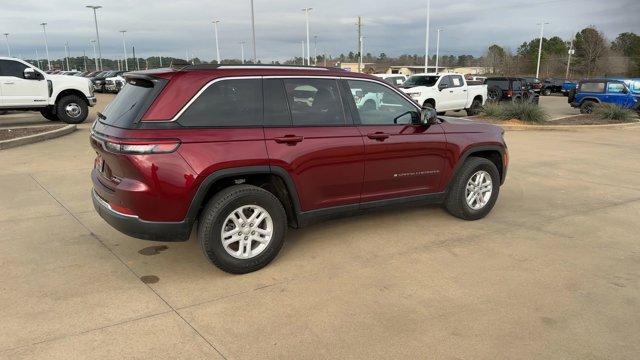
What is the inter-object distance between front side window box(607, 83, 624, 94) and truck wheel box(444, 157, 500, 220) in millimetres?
17060

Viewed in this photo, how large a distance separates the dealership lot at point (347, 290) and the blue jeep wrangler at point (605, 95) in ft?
50.3

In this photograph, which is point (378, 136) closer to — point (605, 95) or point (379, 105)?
point (379, 105)

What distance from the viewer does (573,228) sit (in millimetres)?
5262

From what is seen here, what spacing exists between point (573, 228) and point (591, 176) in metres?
3.14

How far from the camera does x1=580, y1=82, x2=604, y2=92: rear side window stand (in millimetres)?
19516

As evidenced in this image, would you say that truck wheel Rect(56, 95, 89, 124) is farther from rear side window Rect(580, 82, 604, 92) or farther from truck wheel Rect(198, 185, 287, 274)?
rear side window Rect(580, 82, 604, 92)

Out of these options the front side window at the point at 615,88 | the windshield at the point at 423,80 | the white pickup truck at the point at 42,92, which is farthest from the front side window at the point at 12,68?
the front side window at the point at 615,88

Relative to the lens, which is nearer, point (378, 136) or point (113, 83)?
point (378, 136)

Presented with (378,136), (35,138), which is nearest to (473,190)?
(378,136)

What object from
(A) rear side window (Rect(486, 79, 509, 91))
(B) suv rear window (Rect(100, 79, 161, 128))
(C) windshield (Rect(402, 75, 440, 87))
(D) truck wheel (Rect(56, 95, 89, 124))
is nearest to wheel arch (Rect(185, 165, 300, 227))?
(B) suv rear window (Rect(100, 79, 161, 128))

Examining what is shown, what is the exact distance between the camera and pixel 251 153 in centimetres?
389

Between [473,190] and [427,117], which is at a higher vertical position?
[427,117]

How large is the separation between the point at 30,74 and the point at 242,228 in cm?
1221

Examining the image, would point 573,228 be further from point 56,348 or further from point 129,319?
point 56,348
